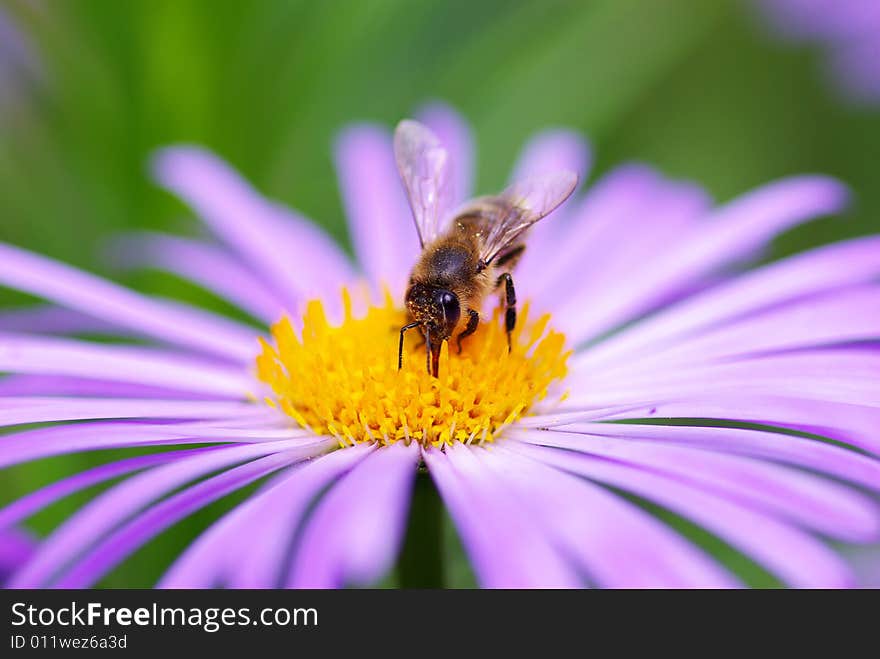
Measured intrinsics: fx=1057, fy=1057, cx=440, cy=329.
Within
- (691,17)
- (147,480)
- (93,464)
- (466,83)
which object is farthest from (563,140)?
(147,480)

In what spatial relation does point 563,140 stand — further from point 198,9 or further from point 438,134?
point 198,9

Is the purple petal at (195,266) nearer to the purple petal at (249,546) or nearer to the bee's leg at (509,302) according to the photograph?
the bee's leg at (509,302)

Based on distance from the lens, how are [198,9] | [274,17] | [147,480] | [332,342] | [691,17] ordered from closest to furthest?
[147,480] → [332,342] → [198,9] → [274,17] → [691,17]

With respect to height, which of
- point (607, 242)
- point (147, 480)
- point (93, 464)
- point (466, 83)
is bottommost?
point (147, 480)

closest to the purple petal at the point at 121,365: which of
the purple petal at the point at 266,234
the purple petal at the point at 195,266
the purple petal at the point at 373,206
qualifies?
the purple petal at the point at 195,266

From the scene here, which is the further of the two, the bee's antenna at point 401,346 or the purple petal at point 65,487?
the bee's antenna at point 401,346

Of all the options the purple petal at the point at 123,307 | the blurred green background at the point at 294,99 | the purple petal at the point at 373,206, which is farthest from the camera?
the purple petal at the point at 373,206
